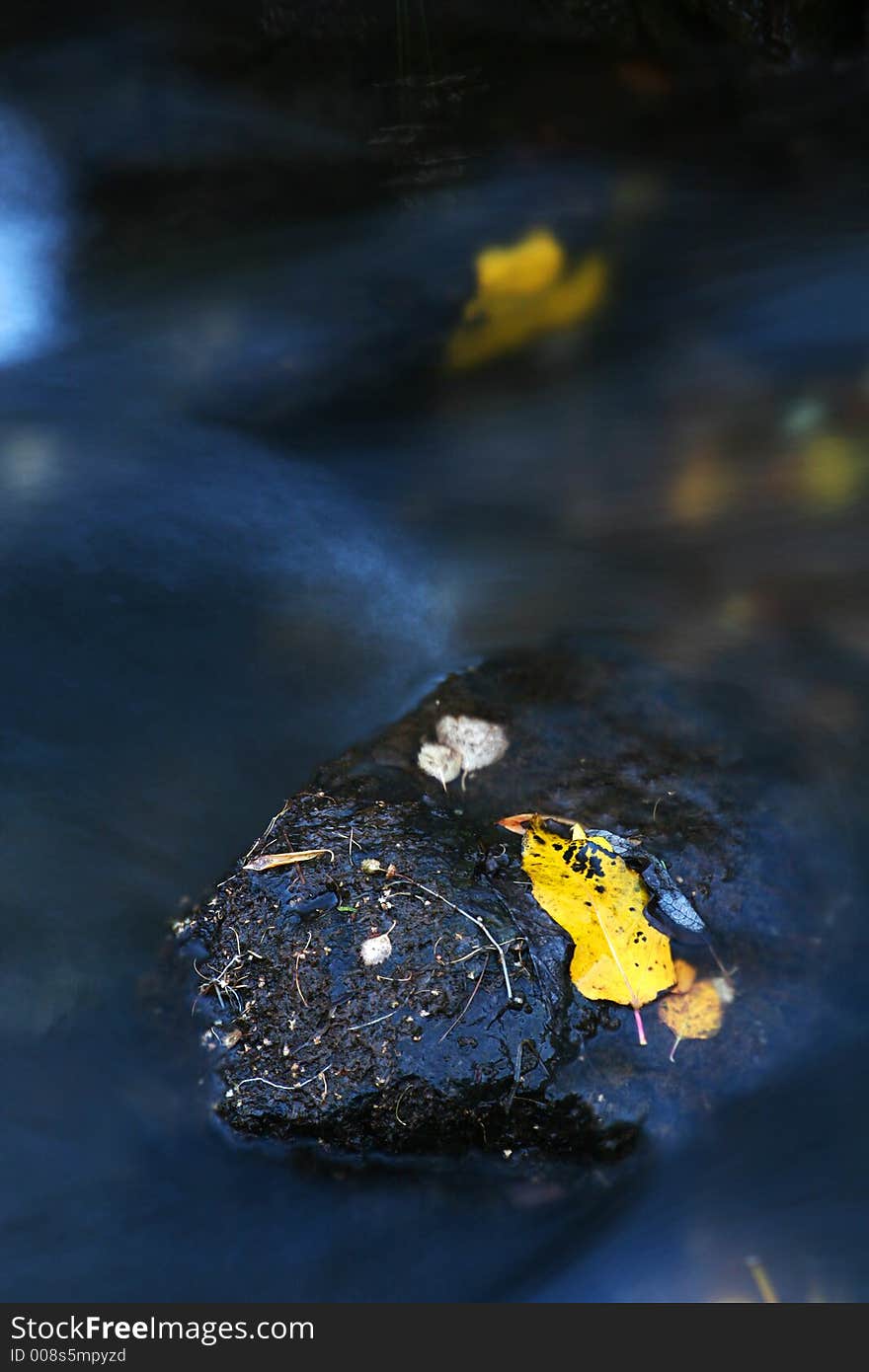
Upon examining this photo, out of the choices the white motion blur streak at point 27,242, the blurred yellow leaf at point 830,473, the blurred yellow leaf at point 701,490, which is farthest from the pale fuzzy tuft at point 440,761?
the white motion blur streak at point 27,242

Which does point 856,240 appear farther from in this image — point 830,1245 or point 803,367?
point 830,1245

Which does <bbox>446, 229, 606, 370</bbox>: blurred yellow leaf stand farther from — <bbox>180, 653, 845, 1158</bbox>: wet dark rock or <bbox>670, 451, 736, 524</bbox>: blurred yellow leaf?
<bbox>180, 653, 845, 1158</bbox>: wet dark rock

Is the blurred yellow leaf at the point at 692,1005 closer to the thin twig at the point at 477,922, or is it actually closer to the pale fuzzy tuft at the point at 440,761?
the thin twig at the point at 477,922

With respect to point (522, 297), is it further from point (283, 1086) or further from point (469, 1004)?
point (283, 1086)

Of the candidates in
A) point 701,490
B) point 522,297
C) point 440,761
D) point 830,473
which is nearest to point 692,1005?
point 440,761

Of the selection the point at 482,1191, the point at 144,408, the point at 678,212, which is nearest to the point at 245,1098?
the point at 482,1191

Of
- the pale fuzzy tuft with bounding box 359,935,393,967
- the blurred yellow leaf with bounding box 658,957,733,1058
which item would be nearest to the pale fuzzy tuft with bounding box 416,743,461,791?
the pale fuzzy tuft with bounding box 359,935,393,967
